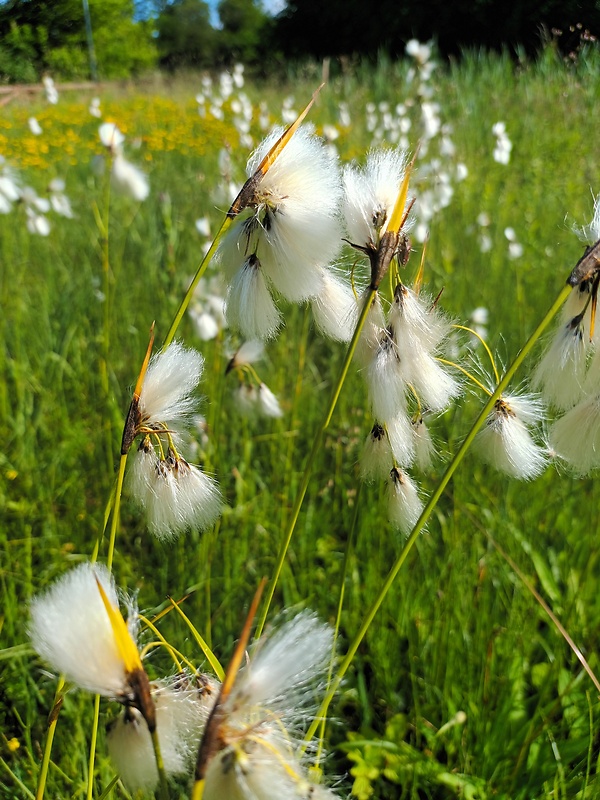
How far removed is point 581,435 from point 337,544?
1161mm

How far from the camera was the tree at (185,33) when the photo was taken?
2179 mm

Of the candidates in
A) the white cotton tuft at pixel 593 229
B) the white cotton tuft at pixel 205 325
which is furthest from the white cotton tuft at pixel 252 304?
the white cotton tuft at pixel 205 325

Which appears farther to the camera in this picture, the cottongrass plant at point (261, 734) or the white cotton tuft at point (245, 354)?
the white cotton tuft at point (245, 354)

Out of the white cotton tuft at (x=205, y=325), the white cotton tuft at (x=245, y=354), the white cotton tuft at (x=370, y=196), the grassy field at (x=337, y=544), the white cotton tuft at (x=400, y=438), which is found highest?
the white cotton tuft at (x=370, y=196)

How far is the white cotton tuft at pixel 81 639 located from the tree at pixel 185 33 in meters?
1.72

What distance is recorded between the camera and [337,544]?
1.70 meters

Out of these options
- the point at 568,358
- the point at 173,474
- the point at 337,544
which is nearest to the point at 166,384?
the point at 173,474

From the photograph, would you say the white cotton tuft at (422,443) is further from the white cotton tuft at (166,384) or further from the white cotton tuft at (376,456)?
the white cotton tuft at (166,384)

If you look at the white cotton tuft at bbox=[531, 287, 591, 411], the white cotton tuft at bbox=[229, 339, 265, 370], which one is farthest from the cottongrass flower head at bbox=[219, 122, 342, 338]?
the white cotton tuft at bbox=[229, 339, 265, 370]

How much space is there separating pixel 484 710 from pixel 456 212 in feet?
9.06

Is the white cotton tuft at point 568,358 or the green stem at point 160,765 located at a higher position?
the white cotton tuft at point 568,358

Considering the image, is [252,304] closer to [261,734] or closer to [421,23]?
[261,734]

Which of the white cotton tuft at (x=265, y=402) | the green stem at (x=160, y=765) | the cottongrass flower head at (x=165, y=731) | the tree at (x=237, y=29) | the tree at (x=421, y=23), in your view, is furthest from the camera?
the tree at (x=237, y=29)

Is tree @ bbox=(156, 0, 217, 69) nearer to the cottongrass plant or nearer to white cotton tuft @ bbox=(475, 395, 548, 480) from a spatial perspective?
white cotton tuft @ bbox=(475, 395, 548, 480)
